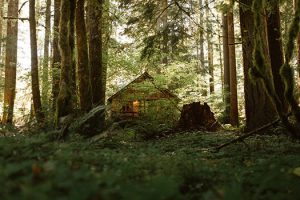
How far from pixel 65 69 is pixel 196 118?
6.04m

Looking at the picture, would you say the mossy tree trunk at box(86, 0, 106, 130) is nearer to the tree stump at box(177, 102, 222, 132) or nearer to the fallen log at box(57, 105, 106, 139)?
the tree stump at box(177, 102, 222, 132)

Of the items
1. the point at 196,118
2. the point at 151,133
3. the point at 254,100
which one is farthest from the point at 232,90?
the point at 151,133

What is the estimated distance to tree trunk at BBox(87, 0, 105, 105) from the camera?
42.3 ft

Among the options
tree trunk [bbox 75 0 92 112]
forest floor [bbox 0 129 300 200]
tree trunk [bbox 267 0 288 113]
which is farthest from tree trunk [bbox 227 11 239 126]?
forest floor [bbox 0 129 300 200]

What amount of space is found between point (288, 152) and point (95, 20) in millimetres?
8813

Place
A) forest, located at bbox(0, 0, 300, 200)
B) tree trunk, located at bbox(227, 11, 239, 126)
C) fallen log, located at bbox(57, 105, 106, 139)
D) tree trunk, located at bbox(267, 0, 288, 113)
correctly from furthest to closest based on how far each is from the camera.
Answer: tree trunk, located at bbox(227, 11, 239, 126) < tree trunk, located at bbox(267, 0, 288, 113) < fallen log, located at bbox(57, 105, 106, 139) < forest, located at bbox(0, 0, 300, 200)

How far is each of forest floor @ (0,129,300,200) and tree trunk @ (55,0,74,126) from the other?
1.67 metres

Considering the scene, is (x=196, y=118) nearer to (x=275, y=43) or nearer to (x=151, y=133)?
(x=151, y=133)

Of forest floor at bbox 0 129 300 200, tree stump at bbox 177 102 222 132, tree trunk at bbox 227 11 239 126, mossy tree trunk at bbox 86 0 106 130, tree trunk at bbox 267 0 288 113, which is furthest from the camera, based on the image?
tree trunk at bbox 227 11 239 126

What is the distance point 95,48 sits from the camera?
1323cm

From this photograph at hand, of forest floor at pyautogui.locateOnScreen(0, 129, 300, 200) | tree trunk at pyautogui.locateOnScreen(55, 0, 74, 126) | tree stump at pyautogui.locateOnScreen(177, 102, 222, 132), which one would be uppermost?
tree trunk at pyautogui.locateOnScreen(55, 0, 74, 126)

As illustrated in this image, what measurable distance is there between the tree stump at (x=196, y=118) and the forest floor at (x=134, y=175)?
18.5ft

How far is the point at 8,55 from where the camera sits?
2152cm

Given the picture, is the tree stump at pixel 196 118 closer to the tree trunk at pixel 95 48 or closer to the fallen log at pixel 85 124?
the tree trunk at pixel 95 48
